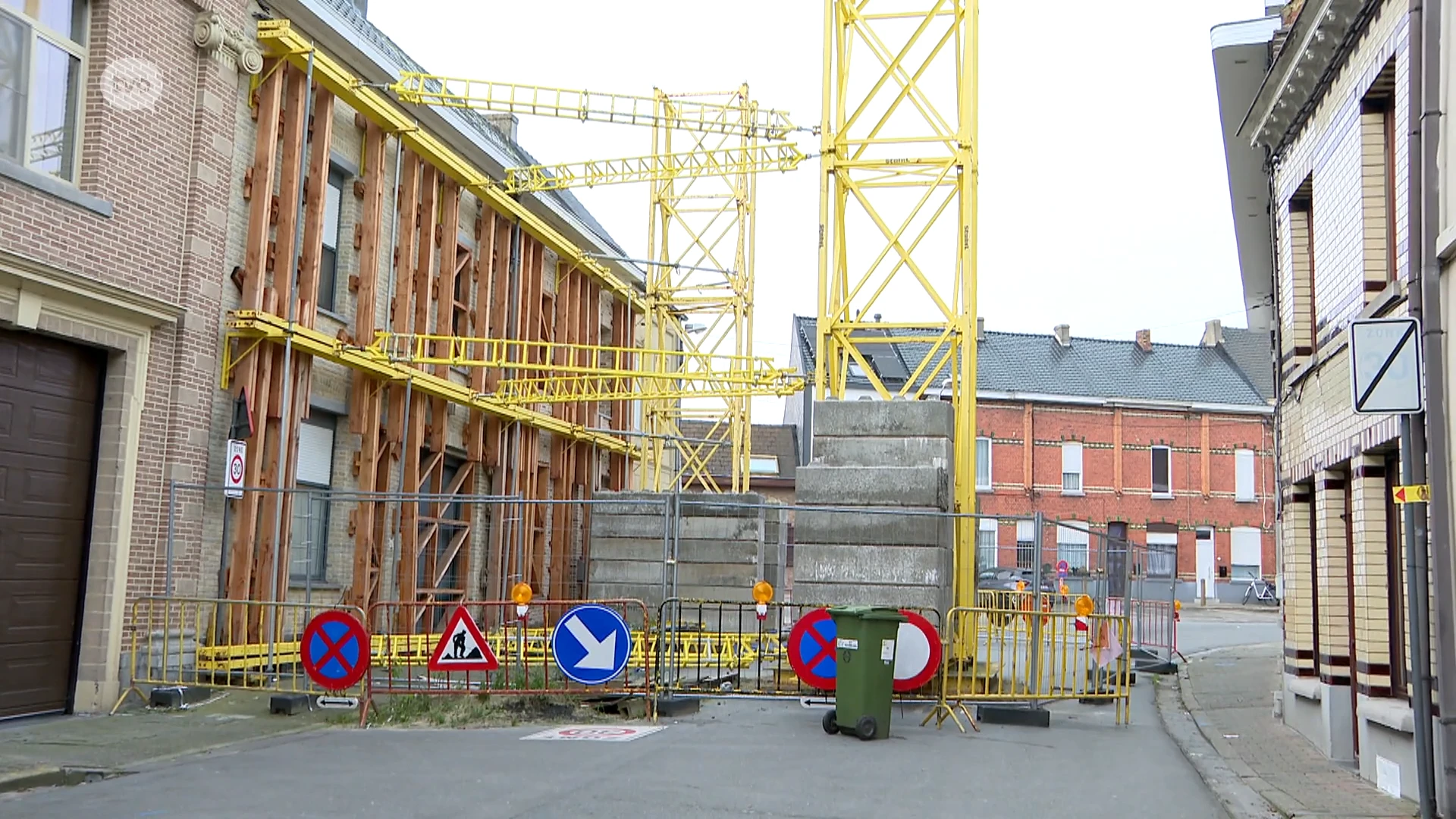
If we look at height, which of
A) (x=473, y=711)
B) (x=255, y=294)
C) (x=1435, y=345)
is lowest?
(x=473, y=711)

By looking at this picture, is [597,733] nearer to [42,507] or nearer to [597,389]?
[42,507]

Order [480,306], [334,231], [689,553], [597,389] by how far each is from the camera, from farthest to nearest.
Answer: [597,389], [480,306], [689,553], [334,231]

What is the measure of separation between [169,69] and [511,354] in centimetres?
1088

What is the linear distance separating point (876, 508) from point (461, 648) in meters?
4.72

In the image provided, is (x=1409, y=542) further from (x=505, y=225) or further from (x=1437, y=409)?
(x=505, y=225)

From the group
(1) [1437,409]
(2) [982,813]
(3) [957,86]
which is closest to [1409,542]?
(1) [1437,409]

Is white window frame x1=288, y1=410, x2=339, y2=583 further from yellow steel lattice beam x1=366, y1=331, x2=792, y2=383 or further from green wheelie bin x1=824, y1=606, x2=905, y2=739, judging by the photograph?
green wheelie bin x1=824, y1=606, x2=905, y2=739

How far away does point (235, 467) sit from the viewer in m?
14.4

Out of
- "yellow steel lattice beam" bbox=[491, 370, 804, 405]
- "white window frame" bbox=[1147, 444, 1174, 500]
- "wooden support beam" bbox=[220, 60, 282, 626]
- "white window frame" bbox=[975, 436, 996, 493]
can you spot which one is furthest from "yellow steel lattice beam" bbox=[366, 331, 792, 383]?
"white window frame" bbox=[1147, 444, 1174, 500]

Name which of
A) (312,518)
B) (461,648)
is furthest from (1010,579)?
(461,648)

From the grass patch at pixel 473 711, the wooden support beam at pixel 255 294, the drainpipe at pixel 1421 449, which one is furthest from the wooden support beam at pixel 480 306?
the drainpipe at pixel 1421 449

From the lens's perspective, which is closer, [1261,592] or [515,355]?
[515,355]

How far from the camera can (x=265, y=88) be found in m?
15.6

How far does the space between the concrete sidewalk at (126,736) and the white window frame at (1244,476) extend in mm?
43935
